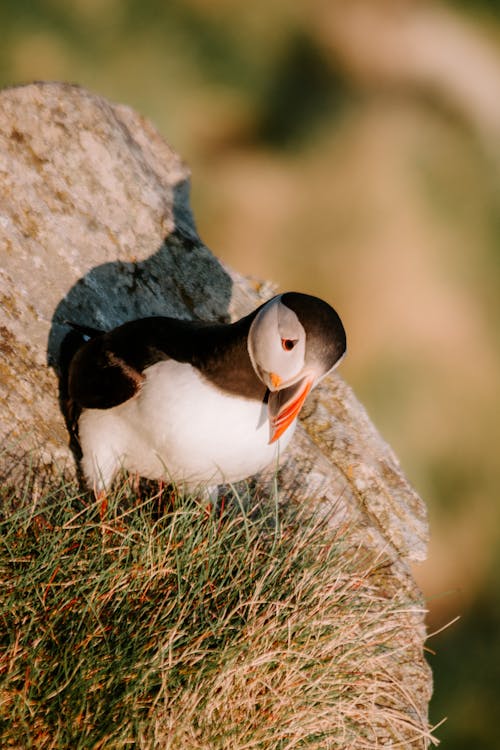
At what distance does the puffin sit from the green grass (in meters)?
0.21

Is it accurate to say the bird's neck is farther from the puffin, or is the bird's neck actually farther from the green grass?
the green grass

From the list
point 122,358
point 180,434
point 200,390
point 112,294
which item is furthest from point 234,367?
point 112,294

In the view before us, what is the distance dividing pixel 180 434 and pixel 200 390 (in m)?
0.20

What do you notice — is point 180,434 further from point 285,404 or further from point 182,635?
point 182,635

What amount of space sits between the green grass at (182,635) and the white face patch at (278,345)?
0.75 metres

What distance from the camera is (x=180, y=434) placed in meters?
3.30

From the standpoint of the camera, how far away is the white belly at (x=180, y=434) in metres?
3.28

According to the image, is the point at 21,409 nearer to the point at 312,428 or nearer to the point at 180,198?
the point at 312,428

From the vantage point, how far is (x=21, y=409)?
12.5 feet

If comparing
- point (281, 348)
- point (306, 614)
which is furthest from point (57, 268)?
point (306, 614)

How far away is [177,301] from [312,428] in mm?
1192

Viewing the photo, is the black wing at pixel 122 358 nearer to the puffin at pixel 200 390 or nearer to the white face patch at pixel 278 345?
the puffin at pixel 200 390

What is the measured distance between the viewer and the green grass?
2.79 metres

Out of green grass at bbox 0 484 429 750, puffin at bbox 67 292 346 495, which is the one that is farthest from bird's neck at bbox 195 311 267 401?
green grass at bbox 0 484 429 750
